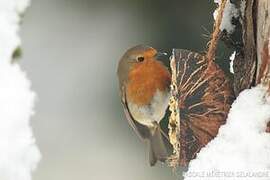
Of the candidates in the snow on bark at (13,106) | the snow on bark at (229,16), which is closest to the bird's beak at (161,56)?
the snow on bark at (229,16)

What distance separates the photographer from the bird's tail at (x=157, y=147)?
3.11 ft

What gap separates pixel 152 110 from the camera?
926 mm

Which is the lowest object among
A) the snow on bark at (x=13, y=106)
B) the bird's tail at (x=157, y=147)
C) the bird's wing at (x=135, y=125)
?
the bird's tail at (x=157, y=147)

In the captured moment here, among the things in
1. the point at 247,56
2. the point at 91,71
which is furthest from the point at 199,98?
the point at 91,71

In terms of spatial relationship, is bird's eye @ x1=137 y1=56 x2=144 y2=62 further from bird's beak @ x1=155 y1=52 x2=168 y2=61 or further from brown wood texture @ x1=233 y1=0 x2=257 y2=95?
brown wood texture @ x1=233 y1=0 x2=257 y2=95

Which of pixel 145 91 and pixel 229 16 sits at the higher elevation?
pixel 229 16

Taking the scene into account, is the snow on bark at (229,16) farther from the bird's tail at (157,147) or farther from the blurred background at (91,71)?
the bird's tail at (157,147)

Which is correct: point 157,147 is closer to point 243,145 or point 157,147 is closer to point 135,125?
point 135,125

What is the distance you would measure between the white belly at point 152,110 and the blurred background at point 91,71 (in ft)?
0.15

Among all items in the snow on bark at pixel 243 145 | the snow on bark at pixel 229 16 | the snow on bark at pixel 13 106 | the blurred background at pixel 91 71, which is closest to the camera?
the snow on bark at pixel 13 106

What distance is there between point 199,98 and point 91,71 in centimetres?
26

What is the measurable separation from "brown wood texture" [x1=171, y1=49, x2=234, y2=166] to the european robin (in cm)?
4

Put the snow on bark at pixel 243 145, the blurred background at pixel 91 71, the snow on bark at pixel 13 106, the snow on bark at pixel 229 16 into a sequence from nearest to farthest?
1. the snow on bark at pixel 13 106
2. the snow on bark at pixel 243 145
3. the snow on bark at pixel 229 16
4. the blurred background at pixel 91 71

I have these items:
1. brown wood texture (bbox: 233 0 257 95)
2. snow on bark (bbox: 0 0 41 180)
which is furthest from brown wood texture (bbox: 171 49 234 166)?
snow on bark (bbox: 0 0 41 180)
